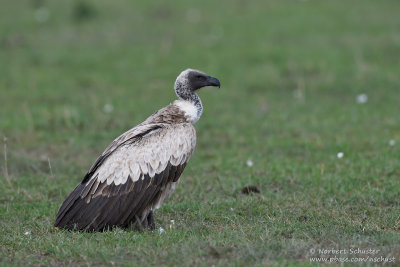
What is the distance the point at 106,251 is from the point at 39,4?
522 inches

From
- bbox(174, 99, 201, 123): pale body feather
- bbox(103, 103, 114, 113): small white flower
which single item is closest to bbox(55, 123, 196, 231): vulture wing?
bbox(174, 99, 201, 123): pale body feather

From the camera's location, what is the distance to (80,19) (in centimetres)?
1571

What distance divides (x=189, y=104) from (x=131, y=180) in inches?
42.7

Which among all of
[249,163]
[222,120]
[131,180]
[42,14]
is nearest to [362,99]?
[222,120]

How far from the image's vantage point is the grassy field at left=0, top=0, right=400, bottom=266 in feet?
16.5

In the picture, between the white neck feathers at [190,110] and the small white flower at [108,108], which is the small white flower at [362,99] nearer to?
the small white flower at [108,108]

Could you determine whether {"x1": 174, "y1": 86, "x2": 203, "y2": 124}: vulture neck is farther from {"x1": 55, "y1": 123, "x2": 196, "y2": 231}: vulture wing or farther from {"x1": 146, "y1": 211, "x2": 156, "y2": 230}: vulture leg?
{"x1": 146, "y1": 211, "x2": 156, "y2": 230}: vulture leg

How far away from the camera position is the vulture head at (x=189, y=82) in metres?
6.28


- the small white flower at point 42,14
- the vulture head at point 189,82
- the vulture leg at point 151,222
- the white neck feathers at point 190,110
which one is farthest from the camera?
the small white flower at point 42,14

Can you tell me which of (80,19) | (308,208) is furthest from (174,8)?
(308,208)

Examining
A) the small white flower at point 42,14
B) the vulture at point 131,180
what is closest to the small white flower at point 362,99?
the vulture at point 131,180

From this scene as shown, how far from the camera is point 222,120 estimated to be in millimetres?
9727

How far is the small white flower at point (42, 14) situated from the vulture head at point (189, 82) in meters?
10.3

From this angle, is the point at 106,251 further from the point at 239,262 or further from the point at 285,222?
the point at 285,222
